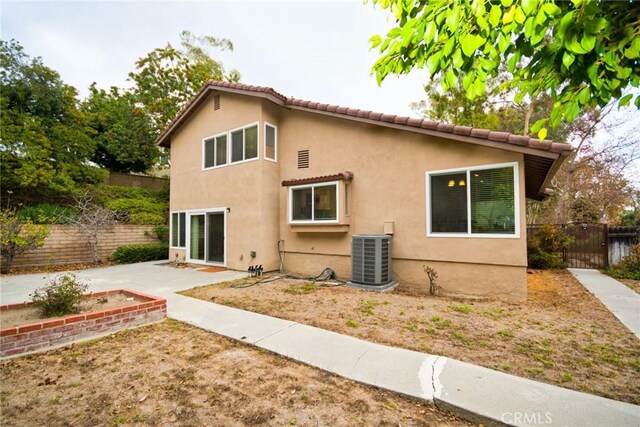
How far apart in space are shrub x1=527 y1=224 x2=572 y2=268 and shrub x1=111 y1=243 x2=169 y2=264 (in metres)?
15.7

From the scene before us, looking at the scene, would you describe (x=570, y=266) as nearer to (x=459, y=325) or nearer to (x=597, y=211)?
(x=459, y=325)

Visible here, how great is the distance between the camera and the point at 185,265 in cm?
1114

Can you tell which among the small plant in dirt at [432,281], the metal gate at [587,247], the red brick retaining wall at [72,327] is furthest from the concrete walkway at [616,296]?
the red brick retaining wall at [72,327]

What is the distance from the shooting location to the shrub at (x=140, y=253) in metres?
11.9

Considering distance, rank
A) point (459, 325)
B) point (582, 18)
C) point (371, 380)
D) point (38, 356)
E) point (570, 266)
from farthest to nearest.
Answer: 1. point (570, 266)
2. point (459, 325)
3. point (38, 356)
4. point (371, 380)
5. point (582, 18)

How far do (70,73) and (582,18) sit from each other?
68.5 ft

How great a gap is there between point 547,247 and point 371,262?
8.15m

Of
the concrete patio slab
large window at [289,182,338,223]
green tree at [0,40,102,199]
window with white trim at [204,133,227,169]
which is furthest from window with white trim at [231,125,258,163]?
green tree at [0,40,102,199]

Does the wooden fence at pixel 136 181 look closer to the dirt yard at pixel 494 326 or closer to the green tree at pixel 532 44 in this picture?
the dirt yard at pixel 494 326

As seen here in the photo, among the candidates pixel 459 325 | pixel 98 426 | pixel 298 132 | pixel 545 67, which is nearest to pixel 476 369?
pixel 459 325

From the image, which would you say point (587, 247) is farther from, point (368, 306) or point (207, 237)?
point (207, 237)

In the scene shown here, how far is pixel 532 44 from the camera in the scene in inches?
85.4

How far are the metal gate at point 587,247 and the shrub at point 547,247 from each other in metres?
0.26

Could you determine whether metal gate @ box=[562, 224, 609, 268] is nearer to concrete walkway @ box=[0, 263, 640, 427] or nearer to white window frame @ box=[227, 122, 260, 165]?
concrete walkway @ box=[0, 263, 640, 427]
